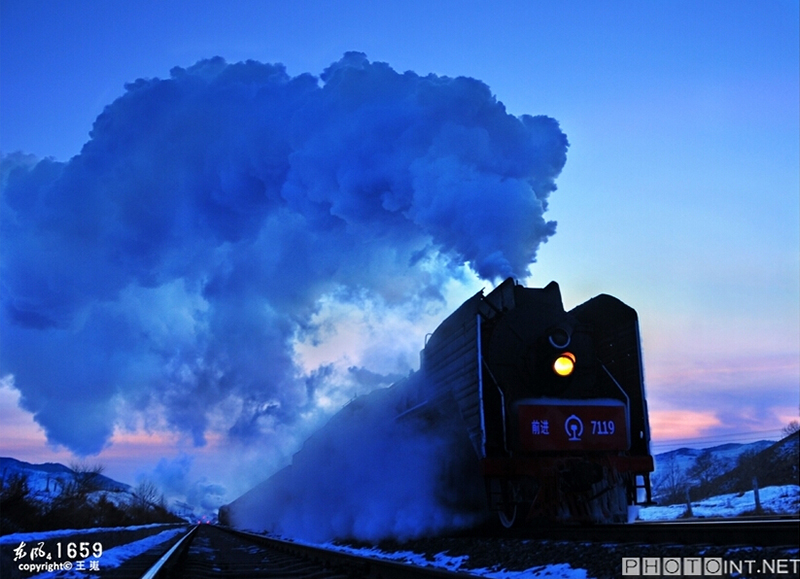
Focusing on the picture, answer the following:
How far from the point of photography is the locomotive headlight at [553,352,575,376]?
9.75m

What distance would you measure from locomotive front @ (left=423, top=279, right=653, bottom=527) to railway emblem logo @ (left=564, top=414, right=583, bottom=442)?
14 mm

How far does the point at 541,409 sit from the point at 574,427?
570mm

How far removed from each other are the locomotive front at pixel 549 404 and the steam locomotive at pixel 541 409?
0.02 metres

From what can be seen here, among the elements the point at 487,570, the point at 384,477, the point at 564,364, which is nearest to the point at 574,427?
the point at 564,364

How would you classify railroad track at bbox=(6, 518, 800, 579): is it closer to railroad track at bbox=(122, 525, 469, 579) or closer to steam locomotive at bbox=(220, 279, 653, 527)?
railroad track at bbox=(122, 525, 469, 579)

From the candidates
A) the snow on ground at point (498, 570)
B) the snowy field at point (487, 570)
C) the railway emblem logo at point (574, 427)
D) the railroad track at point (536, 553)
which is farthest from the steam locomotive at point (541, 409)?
the snowy field at point (487, 570)

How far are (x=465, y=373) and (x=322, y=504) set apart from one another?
9777 millimetres

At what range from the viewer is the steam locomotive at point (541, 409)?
925 cm

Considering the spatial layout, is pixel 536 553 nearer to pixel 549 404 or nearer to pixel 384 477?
pixel 549 404

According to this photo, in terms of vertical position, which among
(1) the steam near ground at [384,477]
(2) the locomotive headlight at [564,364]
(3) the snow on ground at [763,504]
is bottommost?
(3) the snow on ground at [763,504]

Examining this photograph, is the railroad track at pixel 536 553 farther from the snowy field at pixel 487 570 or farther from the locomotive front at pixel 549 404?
the locomotive front at pixel 549 404

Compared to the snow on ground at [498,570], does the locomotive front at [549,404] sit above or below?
above

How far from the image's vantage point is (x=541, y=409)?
944 cm

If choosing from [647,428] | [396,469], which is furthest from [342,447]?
[647,428]
